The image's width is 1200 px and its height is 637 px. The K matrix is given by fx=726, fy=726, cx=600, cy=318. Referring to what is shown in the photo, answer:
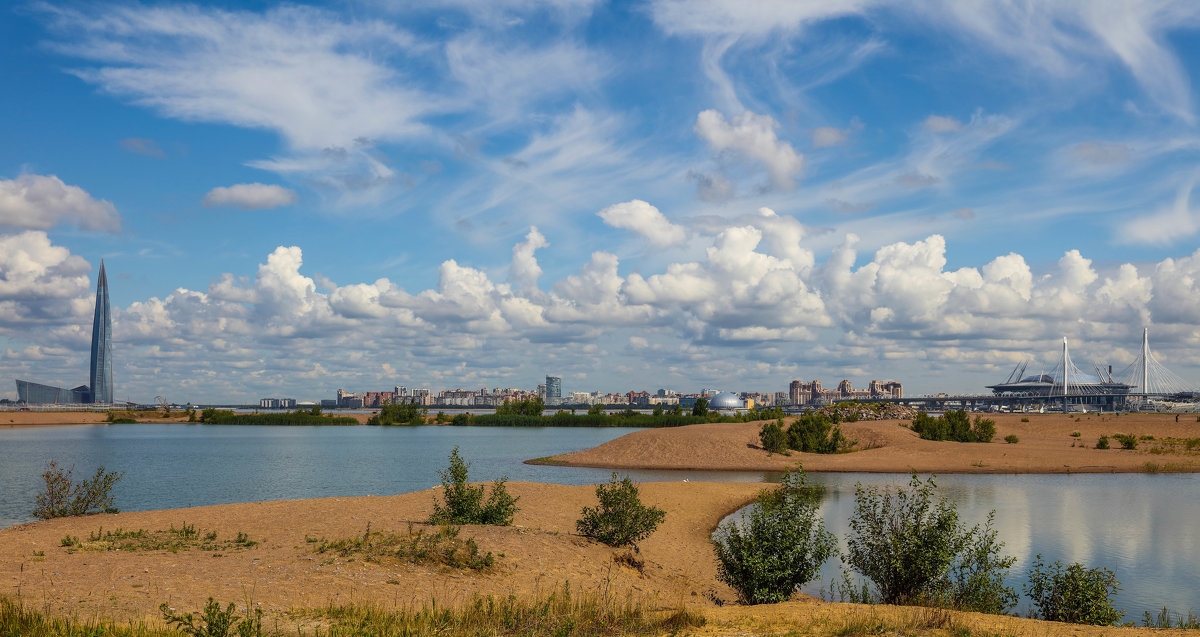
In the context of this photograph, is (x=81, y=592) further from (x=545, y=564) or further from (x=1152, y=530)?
(x=1152, y=530)

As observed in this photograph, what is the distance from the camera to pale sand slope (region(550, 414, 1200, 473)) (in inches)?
1956

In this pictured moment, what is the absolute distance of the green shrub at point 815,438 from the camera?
195ft

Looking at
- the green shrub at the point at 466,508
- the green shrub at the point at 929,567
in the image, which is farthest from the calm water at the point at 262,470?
the green shrub at the point at 929,567

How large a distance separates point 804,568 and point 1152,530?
59.1 ft

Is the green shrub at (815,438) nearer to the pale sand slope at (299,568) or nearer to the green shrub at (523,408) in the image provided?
the pale sand slope at (299,568)

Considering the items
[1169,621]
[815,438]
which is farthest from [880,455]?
[1169,621]

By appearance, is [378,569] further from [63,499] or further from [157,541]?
[63,499]

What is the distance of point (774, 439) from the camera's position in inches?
2298

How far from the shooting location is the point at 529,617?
12477 millimetres

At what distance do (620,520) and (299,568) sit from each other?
8.76 meters

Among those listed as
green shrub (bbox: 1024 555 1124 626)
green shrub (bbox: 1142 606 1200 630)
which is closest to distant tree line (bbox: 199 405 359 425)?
green shrub (bbox: 1024 555 1124 626)

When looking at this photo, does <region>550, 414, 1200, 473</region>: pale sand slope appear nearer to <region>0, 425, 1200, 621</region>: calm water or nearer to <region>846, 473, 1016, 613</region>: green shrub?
<region>0, 425, 1200, 621</region>: calm water

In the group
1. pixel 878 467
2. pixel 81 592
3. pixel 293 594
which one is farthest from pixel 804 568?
pixel 878 467

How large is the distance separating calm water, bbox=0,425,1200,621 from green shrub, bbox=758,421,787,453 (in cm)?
971
